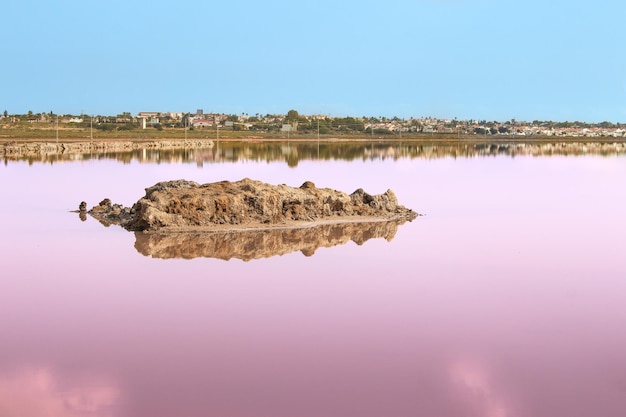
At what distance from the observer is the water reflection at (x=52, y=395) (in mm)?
5336

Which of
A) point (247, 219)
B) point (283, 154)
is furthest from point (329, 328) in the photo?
point (283, 154)

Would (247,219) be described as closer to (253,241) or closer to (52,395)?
(253,241)

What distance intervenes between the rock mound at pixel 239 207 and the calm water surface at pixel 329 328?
71 cm

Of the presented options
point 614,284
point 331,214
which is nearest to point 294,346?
point 614,284

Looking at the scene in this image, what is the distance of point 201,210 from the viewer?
12992mm

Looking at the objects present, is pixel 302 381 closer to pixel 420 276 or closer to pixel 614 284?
pixel 420 276

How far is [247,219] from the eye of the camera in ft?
43.3

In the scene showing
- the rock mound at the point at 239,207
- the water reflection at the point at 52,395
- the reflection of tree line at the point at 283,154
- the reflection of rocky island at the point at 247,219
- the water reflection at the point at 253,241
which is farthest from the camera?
the reflection of tree line at the point at 283,154

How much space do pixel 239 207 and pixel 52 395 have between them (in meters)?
7.74

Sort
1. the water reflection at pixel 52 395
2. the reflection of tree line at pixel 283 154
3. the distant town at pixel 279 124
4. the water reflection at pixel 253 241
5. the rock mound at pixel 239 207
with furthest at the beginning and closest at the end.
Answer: the distant town at pixel 279 124 → the reflection of tree line at pixel 283 154 → the rock mound at pixel 239 207 → the water reflection at pixel 253 241 → the water reflection at pixel 52 395

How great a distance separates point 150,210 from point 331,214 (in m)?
3.13

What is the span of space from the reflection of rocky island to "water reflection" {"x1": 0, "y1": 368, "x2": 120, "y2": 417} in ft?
15.9

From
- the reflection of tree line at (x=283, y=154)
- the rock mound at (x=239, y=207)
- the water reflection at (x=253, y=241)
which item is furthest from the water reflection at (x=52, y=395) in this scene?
the reflection of tree line at (x=283, y=154)

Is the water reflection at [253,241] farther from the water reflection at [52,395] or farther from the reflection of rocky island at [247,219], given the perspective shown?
the water reflection at [52,395]
